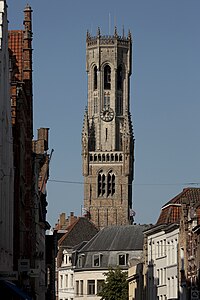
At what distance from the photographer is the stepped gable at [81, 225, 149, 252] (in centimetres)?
14175

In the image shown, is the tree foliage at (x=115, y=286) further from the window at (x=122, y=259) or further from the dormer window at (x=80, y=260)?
the dormer window at (x=80, y=260)

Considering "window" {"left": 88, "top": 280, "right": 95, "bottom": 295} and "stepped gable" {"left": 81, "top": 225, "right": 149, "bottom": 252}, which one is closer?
"window" {"left": 88, "top": 280, "right": 95, "bottom": 295}

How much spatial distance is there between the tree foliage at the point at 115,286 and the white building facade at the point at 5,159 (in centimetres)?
8039

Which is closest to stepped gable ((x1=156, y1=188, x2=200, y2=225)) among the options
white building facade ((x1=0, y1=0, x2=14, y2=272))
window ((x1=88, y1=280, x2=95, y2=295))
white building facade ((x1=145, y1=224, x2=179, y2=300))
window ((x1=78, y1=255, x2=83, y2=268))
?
white building facade ((x1=145, y1=224, x2=179, y2=300))

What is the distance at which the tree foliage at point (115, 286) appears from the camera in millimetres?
121812

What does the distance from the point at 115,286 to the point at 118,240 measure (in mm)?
21744

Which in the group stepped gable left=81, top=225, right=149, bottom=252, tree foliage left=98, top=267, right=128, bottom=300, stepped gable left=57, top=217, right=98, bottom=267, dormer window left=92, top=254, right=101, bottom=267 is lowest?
tree foliage left=98, top=267, right=128, bottom=300

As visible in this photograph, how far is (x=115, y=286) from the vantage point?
123000mm

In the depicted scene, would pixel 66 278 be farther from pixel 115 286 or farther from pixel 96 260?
pixel 115 286

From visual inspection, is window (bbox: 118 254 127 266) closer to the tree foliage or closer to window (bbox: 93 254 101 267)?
window (bbox: 93 254 101 267)

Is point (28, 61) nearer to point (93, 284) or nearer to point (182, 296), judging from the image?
point (182, 296)

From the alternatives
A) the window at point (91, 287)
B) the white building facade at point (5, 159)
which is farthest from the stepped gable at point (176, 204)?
the white building facade at point (5, 159)

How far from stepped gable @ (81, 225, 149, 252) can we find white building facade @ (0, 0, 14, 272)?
321 feet

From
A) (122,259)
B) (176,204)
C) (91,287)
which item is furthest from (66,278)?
(176,204)
